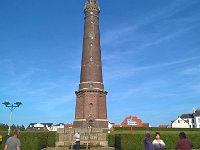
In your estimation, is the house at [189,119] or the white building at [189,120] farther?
the house at [189,119]

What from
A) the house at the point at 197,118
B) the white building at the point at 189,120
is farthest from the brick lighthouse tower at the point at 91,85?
the house at the point at 197,118

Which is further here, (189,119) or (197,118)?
(189,119)

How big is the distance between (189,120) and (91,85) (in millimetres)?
66741

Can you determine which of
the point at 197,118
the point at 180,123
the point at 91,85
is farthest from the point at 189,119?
the point at 91,85

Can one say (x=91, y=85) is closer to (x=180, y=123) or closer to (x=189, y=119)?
(x=180, y=123)

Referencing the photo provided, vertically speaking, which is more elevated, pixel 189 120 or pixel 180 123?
pixel 189 120

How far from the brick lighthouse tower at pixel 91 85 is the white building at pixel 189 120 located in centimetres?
5882

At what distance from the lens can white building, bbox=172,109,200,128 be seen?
9709cm

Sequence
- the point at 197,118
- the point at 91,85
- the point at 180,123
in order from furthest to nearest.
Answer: the point at 180,123 → the point at 197,118 → the point at 91,85

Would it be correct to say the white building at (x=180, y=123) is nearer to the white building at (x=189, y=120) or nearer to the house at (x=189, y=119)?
the white building at (x=189, y=120)

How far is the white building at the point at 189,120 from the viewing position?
97.1 meters

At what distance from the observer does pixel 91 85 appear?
4950 cm

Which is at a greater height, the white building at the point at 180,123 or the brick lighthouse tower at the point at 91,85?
the brick lighthouse tower at the point at 91,85

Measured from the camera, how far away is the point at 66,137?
1195 inches
